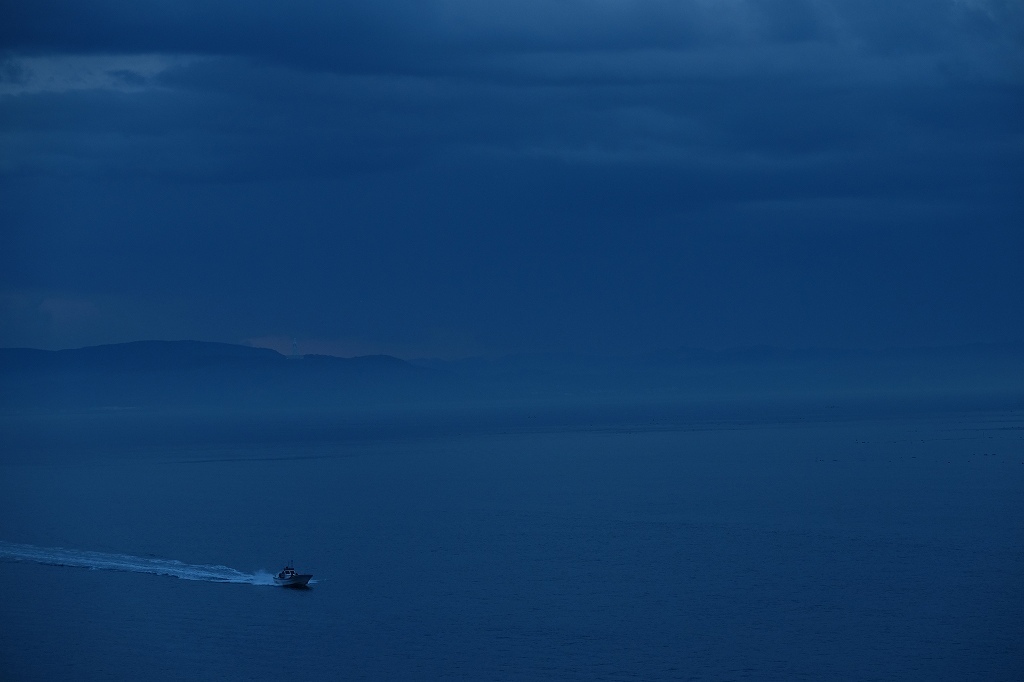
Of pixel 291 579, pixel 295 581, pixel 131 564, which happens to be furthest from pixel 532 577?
pixel 131 564

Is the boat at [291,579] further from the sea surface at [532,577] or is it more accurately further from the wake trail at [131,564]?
the sea surface at [532,577]

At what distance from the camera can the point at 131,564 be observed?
2793 inches

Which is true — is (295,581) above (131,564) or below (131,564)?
below

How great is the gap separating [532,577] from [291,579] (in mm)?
13276

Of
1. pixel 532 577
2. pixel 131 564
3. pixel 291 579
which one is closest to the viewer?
pixel 291 579

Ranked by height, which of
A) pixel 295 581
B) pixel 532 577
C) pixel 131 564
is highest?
pixel 131 564

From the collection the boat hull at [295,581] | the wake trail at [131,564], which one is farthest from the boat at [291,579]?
the wake trail at [131,564]

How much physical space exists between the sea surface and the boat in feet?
3.62

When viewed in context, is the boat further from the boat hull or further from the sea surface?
the sea surface

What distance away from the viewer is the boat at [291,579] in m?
64.0

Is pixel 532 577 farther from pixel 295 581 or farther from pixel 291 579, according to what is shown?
pixel 291 579

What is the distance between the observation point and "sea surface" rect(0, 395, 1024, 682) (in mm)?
49812

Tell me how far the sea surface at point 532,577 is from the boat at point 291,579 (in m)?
1.10

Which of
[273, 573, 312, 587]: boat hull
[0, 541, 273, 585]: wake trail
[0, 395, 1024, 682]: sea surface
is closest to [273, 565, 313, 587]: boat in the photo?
[273, 573, 312, 587]: boat hull
